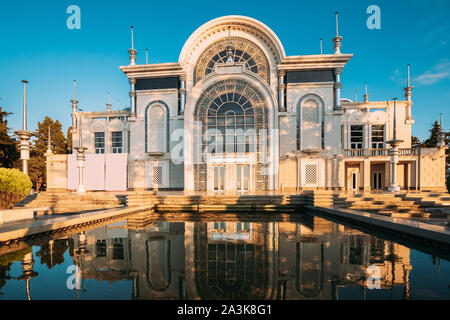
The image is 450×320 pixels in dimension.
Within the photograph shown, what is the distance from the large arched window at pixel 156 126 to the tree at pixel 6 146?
15355 millimetres

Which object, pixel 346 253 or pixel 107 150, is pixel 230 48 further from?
pixel 346 253

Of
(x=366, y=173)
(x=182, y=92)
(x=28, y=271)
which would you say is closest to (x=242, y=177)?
(x=182, y=92)

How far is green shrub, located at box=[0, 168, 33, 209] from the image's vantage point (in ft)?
28.7

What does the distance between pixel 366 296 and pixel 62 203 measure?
17.1 m

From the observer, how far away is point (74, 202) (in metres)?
Answer: 14.0

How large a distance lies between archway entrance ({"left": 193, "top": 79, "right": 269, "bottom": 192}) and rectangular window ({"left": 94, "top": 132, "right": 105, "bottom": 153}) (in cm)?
1180

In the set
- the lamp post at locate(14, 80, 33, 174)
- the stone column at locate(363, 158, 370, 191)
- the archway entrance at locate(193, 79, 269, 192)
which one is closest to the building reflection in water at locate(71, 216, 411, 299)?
the lamp post at locate(14, 80, 33, 174)

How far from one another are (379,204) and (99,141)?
27189mm

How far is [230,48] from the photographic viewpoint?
66.0 feet

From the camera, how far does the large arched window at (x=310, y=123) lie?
65.7ft

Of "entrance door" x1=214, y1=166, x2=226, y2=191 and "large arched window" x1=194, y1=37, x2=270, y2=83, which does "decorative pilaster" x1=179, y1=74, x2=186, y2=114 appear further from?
"entrance door" x1=214, y1=166, x2=226, y2=191

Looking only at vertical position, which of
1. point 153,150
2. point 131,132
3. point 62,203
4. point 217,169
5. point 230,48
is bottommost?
point 62,203

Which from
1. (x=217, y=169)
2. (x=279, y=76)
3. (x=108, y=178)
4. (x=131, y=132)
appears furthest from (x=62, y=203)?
(x=279, y=76)

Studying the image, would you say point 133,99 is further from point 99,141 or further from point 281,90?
point 281,90
